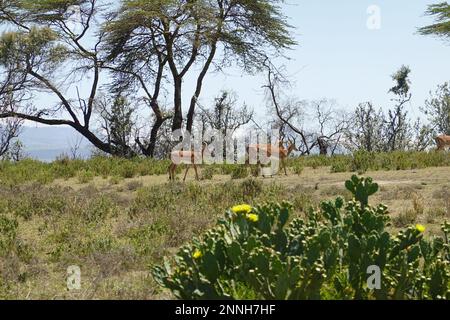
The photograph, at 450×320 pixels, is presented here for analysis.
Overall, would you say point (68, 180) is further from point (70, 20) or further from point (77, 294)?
point (70, 20)

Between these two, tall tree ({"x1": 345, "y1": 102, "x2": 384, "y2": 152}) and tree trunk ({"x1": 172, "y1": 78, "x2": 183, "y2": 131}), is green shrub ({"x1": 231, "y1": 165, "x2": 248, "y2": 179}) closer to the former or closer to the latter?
tree trunk ({"x1": 172, "y1": 78, "x2": 183, "y2": 131})

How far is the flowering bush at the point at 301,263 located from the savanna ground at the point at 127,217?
1.10m

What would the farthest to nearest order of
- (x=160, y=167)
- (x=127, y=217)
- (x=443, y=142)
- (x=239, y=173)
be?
(x=443, y=142), (x=160, y=167), (x=239, y=173), (x=127, y=217)

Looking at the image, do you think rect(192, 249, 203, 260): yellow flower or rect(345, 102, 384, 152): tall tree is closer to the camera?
rect(192, 249, 203, 260): yellow flower

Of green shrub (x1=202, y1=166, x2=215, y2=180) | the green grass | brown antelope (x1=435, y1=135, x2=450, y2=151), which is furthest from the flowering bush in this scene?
brown antelope (x1=435, y1=135, x2=450, y2=151)

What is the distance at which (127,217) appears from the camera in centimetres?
880

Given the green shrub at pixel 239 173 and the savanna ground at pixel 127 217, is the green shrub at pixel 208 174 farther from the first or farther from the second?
the green shrub at pixel 239 173

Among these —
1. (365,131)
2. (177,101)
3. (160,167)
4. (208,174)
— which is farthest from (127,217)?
(365,131)

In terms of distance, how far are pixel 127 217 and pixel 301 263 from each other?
558 cm

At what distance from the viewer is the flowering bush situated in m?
3.49

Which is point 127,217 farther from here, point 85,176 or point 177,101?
point 177,101

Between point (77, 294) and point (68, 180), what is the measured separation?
10.8 meters

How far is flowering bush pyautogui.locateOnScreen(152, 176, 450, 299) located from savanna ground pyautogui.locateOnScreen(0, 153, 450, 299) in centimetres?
110
